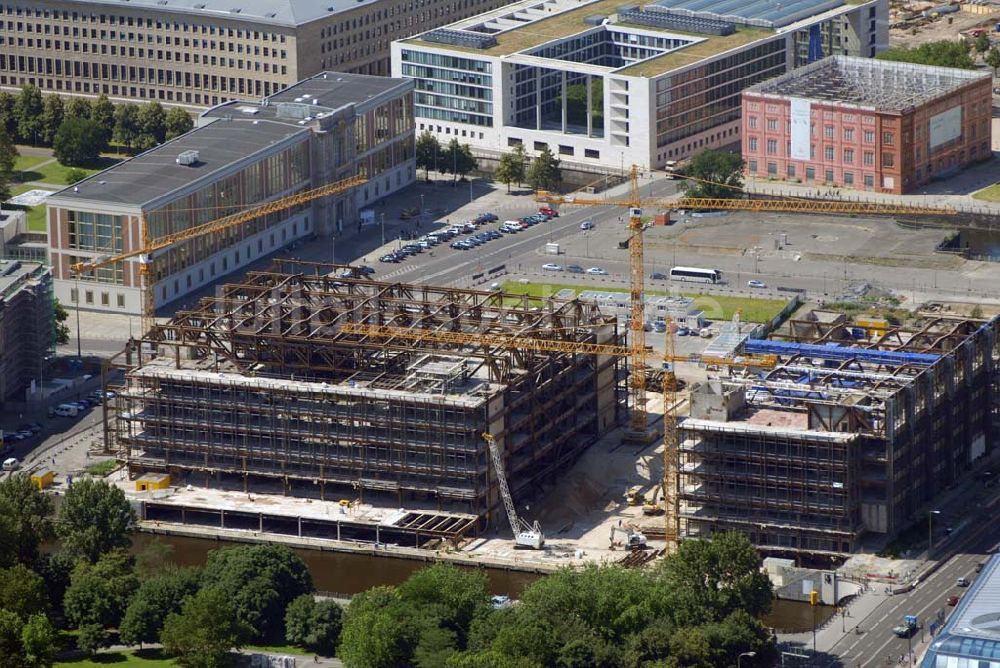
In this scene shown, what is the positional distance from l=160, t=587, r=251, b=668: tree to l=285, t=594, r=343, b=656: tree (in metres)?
4.13

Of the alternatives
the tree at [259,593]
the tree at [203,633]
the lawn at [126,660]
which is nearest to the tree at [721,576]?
the tree at [259,593]

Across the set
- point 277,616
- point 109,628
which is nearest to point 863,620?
point 277,616

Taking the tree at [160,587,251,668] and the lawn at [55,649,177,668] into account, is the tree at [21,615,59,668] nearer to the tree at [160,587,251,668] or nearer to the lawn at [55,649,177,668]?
the lawn at [55,649,177,668]

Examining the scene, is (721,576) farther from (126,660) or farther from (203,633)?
(126,660)

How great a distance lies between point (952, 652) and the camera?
179625 mm

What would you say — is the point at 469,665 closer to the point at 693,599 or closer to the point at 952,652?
the point at 693,599

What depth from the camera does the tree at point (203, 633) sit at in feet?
623

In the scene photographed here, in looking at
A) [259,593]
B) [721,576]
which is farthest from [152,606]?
[721,576]

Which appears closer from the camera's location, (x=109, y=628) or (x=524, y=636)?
(x=524, y=636)

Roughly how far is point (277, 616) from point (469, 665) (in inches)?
796

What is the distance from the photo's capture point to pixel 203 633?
18988 centimetres

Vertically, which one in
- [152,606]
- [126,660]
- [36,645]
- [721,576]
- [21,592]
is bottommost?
[126,660]

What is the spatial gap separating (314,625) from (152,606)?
38.0 ft

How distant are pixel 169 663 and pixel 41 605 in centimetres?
1121
